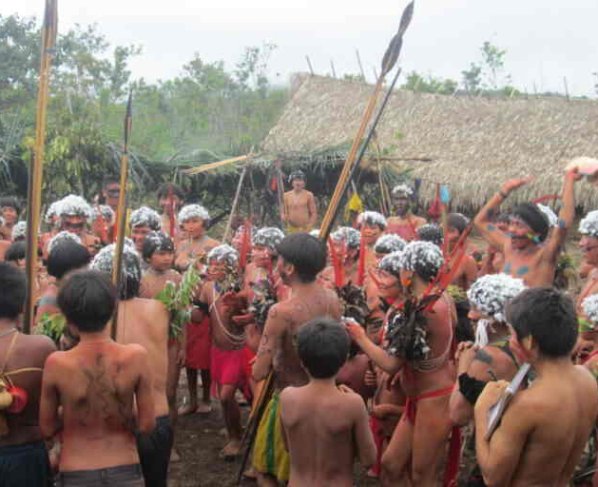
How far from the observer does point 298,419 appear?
11.7 feet

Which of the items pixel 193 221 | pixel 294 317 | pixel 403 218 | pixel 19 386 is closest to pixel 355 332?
pixel 294 317

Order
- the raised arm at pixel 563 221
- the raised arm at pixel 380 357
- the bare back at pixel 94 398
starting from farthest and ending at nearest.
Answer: the raised arm at pixel 563 221, the raised arm at pixel 380 357, the bare back at pixel 94 398

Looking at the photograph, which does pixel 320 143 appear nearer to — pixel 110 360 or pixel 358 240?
pixel 358 240

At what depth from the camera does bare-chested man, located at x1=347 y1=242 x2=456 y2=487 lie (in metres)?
4.23

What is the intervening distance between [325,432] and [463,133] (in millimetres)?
17632

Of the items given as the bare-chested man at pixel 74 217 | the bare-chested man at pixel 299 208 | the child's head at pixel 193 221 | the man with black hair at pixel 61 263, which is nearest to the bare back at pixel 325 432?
the man with black hair at pixel 61 263

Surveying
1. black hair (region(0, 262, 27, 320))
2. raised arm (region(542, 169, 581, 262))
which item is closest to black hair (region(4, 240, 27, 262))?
black hair (region(0, 262, 27, 320))

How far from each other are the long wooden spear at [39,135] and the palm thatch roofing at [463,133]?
13.6m

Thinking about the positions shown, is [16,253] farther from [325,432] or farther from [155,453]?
Answer: [325,432]

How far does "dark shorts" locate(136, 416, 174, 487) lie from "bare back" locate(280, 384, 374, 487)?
2.78 ft

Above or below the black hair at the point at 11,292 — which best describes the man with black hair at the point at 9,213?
below

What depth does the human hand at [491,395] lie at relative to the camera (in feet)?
9.70

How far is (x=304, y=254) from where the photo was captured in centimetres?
428

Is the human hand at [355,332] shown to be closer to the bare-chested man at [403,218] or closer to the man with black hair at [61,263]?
the man with black hair at [61,263]
